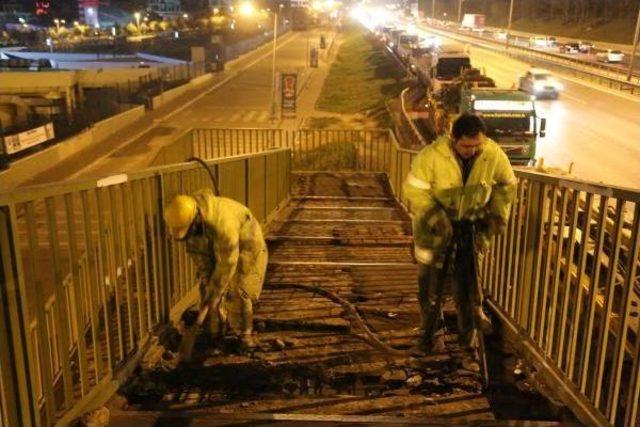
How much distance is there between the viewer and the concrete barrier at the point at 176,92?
34.3 meters

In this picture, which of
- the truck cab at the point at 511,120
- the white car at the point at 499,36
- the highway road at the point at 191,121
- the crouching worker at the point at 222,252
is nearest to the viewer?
the crouching worker at the point at 222,252

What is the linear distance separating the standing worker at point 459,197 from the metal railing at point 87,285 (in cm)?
183

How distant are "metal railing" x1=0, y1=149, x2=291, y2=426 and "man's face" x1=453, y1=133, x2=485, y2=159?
6.83ft

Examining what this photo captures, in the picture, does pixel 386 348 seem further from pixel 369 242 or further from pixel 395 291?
pixel 369 242

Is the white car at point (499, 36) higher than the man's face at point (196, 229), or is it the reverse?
the white car at point (499, 36)

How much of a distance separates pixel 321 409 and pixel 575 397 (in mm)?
1446

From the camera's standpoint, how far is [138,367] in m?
4.31

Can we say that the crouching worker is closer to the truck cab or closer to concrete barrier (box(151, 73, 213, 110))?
the truck cab

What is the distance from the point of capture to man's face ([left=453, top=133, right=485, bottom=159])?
3.88m

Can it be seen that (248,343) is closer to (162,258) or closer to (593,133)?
(162,258)

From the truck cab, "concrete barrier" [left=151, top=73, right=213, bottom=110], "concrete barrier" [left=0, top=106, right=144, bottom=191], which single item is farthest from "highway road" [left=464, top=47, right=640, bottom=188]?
"concrete barrier" [left=151, top=73, right=213, bottom=110]

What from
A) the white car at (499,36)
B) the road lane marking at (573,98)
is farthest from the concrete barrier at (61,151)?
the white car at (499,36)

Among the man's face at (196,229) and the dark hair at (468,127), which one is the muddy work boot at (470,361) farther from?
the man's face at (196,229)

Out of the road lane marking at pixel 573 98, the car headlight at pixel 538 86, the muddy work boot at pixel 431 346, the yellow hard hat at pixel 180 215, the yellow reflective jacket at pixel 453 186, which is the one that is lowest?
the road lane marking at pixel 573 98
